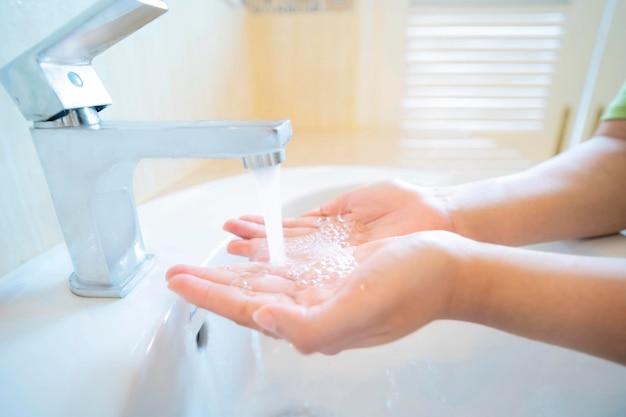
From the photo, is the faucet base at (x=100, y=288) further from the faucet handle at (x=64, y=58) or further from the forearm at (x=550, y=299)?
the forearm at (x=550, y=299)

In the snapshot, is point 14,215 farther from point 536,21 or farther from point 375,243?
point 536,21

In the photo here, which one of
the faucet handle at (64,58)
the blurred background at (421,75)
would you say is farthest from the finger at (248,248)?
the blurred background at (421,75)

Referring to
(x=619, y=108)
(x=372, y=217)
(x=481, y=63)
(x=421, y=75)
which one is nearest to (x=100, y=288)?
(x=372, y=217)

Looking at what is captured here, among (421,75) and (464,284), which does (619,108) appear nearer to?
(464,284)

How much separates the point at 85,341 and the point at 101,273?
0.06 m

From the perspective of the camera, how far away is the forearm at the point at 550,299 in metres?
0.29

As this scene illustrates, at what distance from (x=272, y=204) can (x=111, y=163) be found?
0.13 meters

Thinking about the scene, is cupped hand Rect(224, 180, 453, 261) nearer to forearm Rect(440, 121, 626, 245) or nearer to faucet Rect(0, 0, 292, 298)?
forearm Rect(440, 121, 626, 245)

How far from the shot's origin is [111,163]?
0.29 m

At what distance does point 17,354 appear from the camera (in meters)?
0.28

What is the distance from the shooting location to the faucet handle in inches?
10.0

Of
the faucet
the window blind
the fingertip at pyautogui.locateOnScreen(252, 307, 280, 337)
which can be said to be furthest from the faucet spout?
the window blind

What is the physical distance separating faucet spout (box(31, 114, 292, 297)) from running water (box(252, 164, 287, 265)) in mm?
28

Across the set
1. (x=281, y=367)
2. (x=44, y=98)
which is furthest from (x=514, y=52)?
(x=44, y=98)
